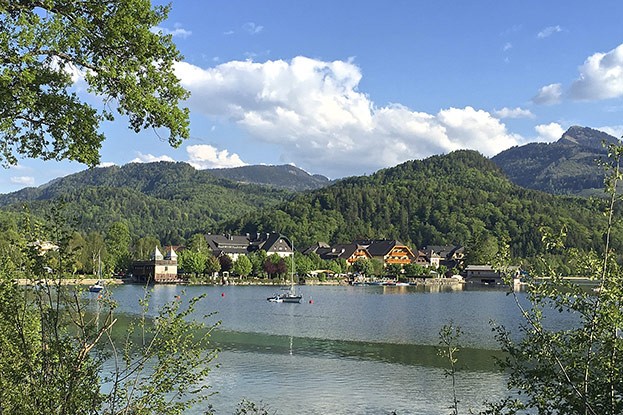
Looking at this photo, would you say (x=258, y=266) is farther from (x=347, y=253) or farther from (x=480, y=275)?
(x=480, y=275)

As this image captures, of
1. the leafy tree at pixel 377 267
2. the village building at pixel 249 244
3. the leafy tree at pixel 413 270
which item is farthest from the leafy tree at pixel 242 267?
Result: the leafy tree at pixel 413 270

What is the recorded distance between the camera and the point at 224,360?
33.2m

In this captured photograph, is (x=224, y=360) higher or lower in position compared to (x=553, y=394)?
lower

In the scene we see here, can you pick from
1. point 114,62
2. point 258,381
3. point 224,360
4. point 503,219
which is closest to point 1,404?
point 114,62

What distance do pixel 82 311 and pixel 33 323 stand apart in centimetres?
415

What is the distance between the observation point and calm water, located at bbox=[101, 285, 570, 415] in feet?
82.0

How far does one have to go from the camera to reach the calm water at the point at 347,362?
82.0ft

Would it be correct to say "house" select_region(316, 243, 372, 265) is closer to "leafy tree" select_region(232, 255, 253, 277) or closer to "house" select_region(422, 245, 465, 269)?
"house" select_region(422, 245, 465, 269)

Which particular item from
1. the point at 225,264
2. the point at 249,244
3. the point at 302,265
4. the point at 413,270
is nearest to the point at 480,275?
the point at 413,270

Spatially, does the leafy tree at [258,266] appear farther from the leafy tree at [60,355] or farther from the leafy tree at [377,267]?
the leafy tree at [60,355]

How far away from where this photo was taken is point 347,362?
3353 centimetres

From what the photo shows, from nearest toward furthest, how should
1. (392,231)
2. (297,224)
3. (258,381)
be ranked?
→ (258,381) < (297,224) < (392,231)

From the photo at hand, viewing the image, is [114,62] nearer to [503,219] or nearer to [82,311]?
[82,311]

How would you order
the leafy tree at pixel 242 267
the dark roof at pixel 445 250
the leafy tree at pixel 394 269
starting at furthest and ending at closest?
the dark roof at pixel 445 250 < the leafy tree at pixel 394 269 < the leafy tree at pixel 242 267
